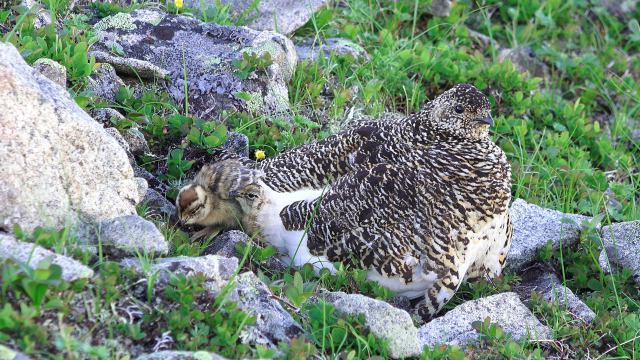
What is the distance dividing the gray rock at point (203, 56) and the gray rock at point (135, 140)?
0.63 metres

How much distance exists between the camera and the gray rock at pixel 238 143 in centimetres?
619

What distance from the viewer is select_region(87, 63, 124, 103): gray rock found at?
19.6 ft

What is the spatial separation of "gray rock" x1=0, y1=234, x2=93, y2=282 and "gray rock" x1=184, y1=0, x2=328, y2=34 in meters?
3.77

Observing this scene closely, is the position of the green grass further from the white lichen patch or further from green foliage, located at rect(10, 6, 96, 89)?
the white lichen patch

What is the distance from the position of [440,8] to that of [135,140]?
12.8 feet

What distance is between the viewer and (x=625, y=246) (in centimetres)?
597

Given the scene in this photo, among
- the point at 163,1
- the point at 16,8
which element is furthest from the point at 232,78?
the point at 16,8

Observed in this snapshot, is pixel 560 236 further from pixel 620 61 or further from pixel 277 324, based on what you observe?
pixel 620 61

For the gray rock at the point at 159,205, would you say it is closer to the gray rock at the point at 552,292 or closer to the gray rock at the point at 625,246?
the gray rock at the point at 552,292

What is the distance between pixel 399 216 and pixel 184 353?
6.22 ft

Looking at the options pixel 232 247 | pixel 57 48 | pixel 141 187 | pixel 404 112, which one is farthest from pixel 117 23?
pixel 404 112

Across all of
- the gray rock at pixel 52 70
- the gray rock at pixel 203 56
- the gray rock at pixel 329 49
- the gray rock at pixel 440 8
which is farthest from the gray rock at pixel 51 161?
the gray rock at pixel 440 8

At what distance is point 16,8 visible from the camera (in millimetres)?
6062

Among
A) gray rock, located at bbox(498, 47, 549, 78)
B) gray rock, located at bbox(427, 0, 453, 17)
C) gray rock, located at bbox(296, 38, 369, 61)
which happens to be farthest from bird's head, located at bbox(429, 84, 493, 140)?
gray rock, located at bbox(498, 47, 549, 78)
